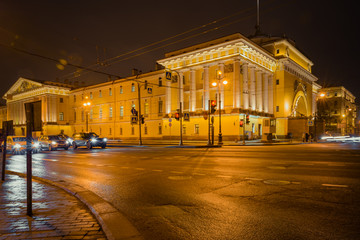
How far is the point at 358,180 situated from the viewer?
25.1 feet

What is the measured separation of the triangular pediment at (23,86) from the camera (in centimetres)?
7328

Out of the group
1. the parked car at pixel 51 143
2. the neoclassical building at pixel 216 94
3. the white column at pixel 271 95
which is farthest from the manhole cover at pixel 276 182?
the white column at pixel 271 95

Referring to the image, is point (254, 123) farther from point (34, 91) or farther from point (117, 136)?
point (34, 91)

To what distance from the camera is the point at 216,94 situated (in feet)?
134

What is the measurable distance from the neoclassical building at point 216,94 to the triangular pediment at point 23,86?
5.76m

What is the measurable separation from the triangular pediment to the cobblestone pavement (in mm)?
73717

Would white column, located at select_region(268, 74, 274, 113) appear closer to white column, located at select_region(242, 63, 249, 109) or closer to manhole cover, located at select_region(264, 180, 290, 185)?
white column, located at select_region(242, 63, 249, 109)

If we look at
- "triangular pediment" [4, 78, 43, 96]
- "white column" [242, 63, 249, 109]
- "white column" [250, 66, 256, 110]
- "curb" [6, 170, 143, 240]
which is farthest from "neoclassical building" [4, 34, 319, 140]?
"curb" [6, 170, 143, 240]

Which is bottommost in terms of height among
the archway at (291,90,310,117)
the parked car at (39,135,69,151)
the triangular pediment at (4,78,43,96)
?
the parked car at (39,135,69,151)

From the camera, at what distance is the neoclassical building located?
40094 mm

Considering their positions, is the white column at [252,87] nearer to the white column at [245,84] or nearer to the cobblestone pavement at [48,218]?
the white column at [245,84]

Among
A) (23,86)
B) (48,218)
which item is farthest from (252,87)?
(23,86)

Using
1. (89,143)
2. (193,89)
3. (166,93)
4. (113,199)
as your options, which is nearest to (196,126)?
(193,89)

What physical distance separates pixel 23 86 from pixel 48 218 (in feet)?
289
